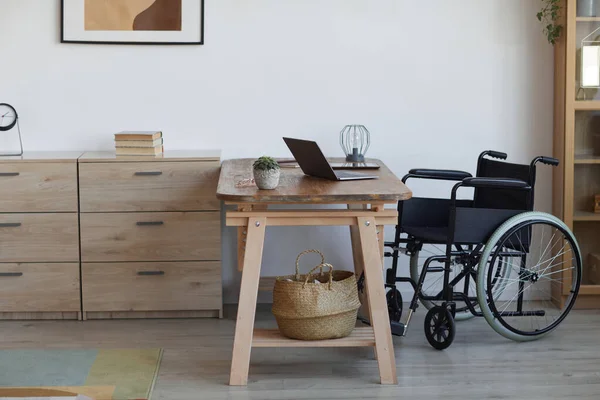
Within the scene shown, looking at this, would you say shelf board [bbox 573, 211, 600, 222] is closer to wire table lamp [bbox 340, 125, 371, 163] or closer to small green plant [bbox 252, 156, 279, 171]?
wire table lamp [bbox 340, 125, 371, 163]

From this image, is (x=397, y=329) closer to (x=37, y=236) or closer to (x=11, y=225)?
(x=37, y=236)

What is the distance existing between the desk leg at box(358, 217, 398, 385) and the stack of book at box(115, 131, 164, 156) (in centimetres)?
128

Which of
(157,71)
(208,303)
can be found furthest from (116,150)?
(208,303)

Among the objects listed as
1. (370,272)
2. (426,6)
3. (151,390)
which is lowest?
(151,390)

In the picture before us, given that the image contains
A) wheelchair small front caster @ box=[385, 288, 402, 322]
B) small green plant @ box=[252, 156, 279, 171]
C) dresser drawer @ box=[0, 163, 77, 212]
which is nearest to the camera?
small green plant @ box=[252, 156, 279, 171]

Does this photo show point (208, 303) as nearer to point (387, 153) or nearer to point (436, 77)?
point (387, 153)

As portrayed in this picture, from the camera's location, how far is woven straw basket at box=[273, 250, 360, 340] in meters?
3.22

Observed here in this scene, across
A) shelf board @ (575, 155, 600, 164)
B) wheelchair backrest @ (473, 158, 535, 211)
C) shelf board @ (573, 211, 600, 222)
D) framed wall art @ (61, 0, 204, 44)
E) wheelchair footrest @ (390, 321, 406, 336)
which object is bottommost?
wheelchair footrest @ (390, 321, 406, 336)

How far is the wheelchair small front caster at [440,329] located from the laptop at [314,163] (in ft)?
1.99

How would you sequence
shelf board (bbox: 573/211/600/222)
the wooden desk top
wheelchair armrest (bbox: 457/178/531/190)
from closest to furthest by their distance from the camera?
the wooden desk top, wheelchair armrest (bbox: 457/178/531/190), shelf board (bbox: 573/211/600/222)

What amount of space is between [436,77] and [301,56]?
27.0 inches

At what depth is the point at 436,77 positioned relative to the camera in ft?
14.3

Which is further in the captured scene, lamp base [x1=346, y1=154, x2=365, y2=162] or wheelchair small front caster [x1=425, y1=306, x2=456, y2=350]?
lamp base [x1=346, y1=154, x2=365, y2=162]

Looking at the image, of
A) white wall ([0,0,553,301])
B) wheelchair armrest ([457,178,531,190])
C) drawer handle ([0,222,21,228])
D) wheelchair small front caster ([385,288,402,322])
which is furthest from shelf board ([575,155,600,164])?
drawer handle ([0,222,21,228])
